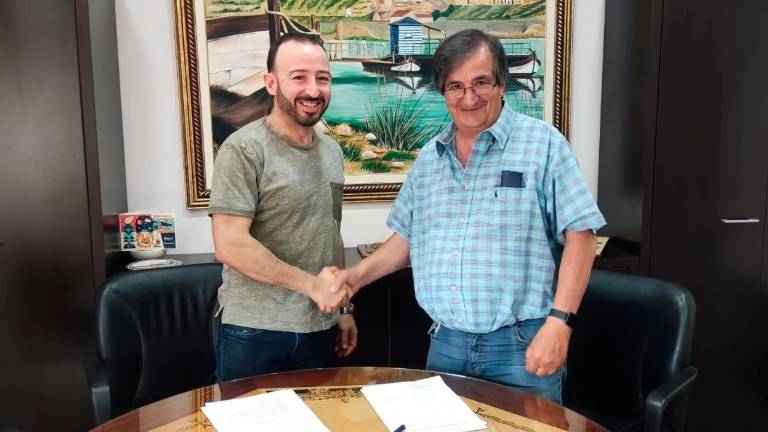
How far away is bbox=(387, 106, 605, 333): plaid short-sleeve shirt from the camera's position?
60.4 inches

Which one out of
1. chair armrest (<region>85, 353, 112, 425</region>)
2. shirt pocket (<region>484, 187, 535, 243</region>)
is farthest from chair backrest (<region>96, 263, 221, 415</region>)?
shirt pocket (<region>484, 187, 535, 243</region>)

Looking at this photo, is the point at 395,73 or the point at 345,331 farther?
the point at 395,73

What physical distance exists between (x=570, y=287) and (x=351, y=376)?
1.93ft

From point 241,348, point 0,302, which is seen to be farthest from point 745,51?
point 0,302

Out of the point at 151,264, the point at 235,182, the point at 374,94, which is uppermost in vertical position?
the point at 374,94

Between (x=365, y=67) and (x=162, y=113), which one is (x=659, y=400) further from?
(x=162, y=113)

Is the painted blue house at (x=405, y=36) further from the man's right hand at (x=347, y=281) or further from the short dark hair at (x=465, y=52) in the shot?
the man's right hand at (x=347, y=281)

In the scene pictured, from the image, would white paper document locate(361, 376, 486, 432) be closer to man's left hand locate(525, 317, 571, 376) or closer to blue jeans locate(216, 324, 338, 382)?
man's left hand locate(525, 317, 571, 376)

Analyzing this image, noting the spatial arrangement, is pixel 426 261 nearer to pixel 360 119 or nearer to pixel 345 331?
pixel 345 331

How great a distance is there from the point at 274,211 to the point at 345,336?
50 cm

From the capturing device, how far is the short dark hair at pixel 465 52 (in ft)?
5.06

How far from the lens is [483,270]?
1.55 m

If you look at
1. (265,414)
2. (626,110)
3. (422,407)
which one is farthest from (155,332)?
(626,110)

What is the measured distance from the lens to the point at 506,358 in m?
1.56
